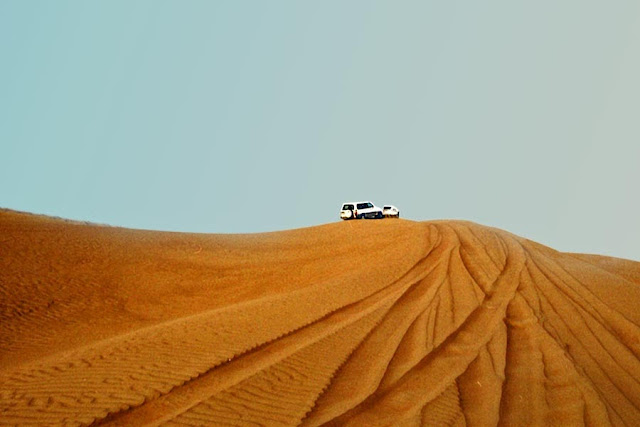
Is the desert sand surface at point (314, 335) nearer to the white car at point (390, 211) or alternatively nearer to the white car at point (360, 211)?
the white car at point (360, 211)

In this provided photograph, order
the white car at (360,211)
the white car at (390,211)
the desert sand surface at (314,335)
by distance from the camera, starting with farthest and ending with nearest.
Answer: the white car at (390,211) < the white car at (360,211) < the desert sand surface at (314,335)

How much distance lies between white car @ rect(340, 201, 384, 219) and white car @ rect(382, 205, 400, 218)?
5.85 feet

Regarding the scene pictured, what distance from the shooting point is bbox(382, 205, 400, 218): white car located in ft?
160

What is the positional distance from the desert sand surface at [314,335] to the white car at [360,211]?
18810 millimetres

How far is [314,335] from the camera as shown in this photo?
13406 mm

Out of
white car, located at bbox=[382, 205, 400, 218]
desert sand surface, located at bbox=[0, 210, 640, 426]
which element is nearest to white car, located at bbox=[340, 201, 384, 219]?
white car, located at bbox=[382, 205, 400, 218]

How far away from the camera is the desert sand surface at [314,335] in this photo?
30.7ft

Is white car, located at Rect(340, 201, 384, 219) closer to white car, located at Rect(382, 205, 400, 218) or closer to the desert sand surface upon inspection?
white car, located at Rect(382, 205, 400, 218)

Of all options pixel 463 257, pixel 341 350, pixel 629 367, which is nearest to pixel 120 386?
pixel 341 350

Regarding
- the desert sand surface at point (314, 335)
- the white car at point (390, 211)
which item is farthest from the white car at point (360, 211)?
the desert sand surface at point (314, 335)

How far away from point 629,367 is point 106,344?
11195 mm

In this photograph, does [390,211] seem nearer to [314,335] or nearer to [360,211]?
[360,211]

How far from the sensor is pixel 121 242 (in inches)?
1093

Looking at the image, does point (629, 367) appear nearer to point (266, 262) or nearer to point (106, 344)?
point (106, 344)
